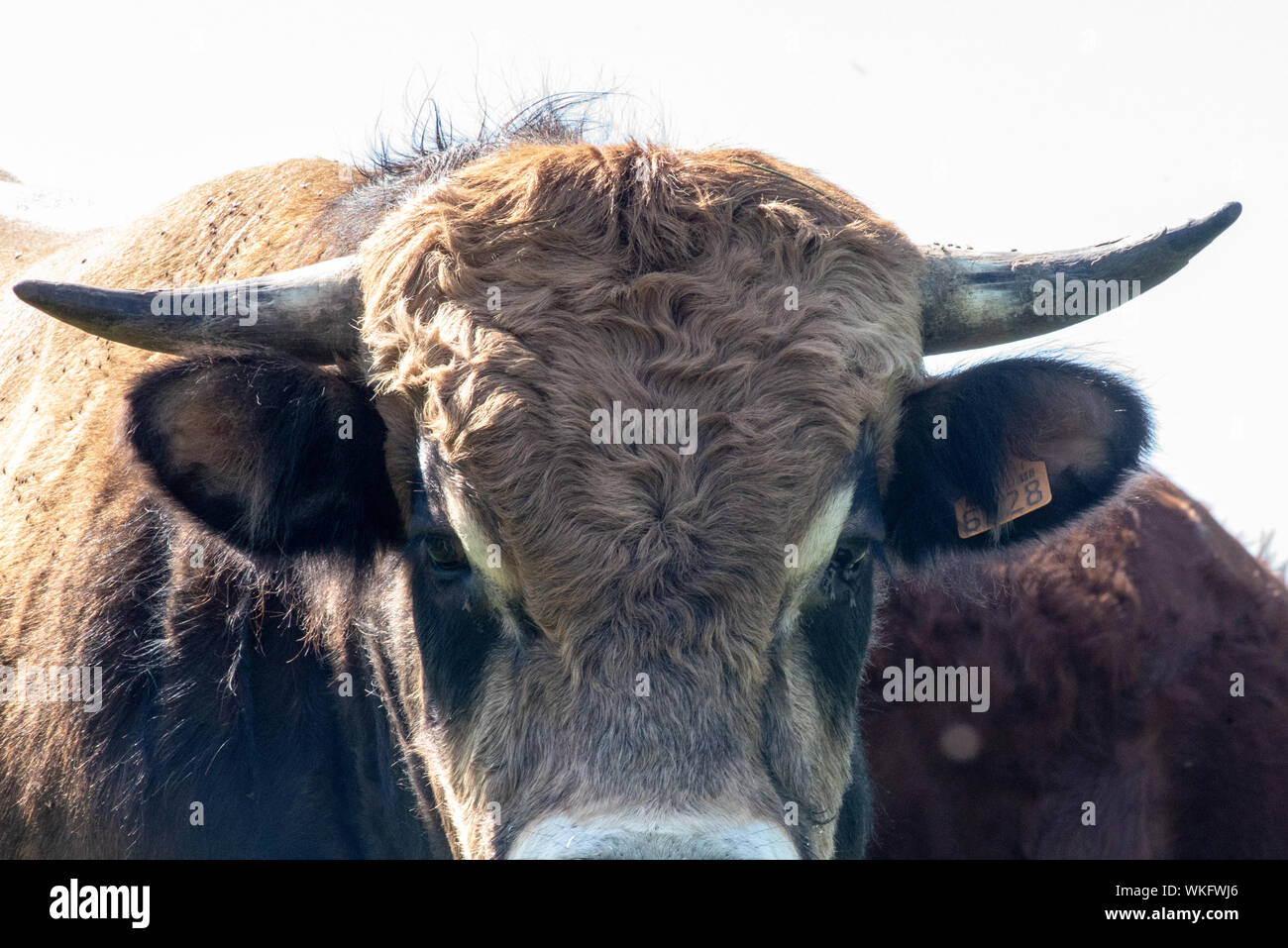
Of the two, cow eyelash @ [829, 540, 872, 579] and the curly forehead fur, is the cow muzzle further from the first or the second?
cow eyelash @ [829, 540, 872, 579]

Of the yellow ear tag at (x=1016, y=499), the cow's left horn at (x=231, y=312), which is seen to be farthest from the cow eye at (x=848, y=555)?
the cow's left horn at (x=231, y=312)

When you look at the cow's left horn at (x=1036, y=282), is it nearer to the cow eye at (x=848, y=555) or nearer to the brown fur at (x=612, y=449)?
the brown fur at (x=612, y=449)

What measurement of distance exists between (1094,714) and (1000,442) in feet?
6.97

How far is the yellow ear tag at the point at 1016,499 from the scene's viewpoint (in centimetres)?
411

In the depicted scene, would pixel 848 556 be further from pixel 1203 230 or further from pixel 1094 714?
pixel 1094 714

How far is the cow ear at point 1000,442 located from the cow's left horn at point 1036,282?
158mm

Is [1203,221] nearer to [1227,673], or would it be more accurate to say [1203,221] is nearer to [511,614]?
[511,614]

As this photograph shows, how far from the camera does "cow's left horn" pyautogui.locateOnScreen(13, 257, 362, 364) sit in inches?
134

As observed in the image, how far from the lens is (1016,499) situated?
13.6 ft

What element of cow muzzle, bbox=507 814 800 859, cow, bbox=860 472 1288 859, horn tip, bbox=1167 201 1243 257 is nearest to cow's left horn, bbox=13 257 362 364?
cow muzzle, bbox=507 814 800 859

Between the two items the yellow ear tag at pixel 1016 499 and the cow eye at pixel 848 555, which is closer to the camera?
the cow eye at pixel 848 555

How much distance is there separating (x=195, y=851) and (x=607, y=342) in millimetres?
2080

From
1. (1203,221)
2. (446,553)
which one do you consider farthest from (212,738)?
(1203,221)
